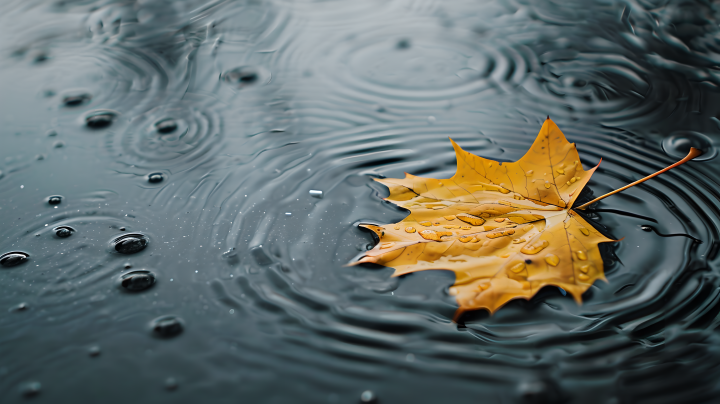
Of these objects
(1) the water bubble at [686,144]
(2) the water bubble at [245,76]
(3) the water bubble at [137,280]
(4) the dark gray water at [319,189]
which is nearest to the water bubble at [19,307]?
(4) the dark gray water at [319,189]

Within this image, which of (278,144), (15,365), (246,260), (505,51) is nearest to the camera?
(15,365)

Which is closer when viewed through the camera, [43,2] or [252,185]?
[252,185]

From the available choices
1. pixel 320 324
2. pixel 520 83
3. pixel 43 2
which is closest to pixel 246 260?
pixel 320 324

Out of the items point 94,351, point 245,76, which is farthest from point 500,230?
point 245,76

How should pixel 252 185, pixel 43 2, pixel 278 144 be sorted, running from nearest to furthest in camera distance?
pixel 252 185
pixel 278 144
pixel 43 2

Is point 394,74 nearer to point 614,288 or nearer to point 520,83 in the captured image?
point 520,83

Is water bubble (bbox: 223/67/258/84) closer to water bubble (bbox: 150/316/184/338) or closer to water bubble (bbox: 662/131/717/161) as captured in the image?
water bubble (bbox: 150/316/184/338)

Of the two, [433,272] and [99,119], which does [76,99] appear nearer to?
[99,119]
